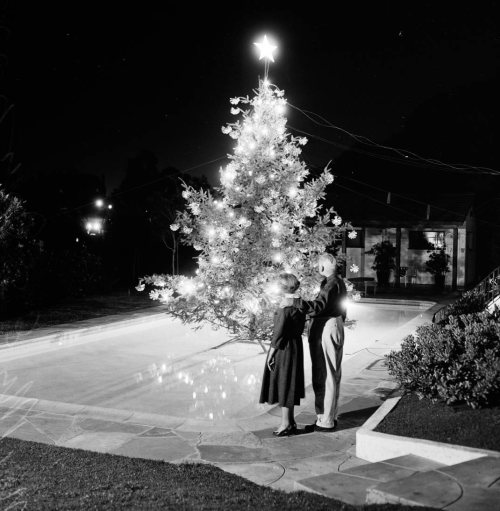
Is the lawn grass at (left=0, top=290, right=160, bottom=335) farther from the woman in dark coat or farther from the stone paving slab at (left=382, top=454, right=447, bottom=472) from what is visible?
the stone paving slab at (left=382, top=454, right=447, bottom=472)

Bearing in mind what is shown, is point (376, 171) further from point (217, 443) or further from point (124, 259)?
point (217, 443)

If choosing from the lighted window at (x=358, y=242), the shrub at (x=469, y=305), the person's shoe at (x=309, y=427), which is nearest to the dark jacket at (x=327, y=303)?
the person's shoe at (x=309, y=427)

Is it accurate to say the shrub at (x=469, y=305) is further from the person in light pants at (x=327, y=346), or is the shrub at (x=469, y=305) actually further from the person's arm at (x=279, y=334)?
the person's arm at (x=279, y=334)

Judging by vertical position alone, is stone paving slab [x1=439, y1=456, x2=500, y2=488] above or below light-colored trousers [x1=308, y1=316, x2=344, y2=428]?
below

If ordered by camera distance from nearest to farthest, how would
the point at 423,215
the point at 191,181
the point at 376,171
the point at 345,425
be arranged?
the point at 345,425 < the point at 423,215 < the point at 191,181 < the point at 376,171

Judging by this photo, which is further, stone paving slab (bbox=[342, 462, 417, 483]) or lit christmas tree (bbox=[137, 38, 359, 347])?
lit christmas tree (bbox=[137, 38, 359, 347])

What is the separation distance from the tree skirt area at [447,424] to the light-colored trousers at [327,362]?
66cm

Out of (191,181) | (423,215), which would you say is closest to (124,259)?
(191,181)

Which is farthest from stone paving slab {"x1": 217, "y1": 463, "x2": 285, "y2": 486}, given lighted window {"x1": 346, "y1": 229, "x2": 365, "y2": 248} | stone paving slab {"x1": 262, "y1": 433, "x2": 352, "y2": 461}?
lighted window {"x1": 346, "y1": 229, "x2": 365, "y2": 248}

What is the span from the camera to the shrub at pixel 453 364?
5.62 metres

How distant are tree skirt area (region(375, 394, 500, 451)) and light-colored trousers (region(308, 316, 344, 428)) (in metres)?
0.66

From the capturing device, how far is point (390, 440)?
5336 mm

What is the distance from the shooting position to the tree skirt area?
→ 512cm

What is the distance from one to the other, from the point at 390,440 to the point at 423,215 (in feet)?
83.3
